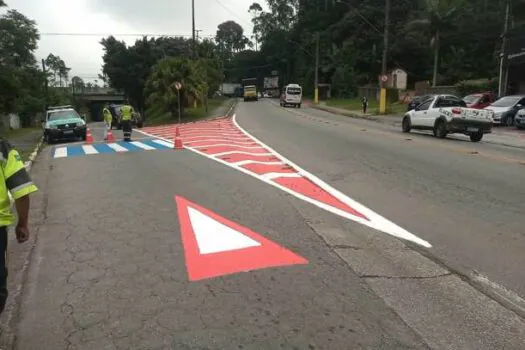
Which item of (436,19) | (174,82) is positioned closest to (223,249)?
(174,82)

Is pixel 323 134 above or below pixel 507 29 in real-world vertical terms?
below

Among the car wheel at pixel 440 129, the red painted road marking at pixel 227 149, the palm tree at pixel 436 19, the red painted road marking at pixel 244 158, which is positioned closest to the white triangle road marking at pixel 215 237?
the red painted road marking at pixel 244 158

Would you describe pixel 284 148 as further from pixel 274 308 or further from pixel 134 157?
pixel 274 308

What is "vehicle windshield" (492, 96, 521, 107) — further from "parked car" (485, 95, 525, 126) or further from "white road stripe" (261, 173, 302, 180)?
"white road stripe" (261, 173, 302, 180)

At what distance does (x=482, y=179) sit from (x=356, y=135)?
10.3 meters

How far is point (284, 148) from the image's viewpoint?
16.6 meters

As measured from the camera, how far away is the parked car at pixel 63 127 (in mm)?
23188

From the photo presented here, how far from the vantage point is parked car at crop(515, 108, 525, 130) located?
25.9 meters

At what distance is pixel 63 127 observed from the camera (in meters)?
23.3

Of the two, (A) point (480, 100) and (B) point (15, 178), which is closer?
(B) point (15, 178)

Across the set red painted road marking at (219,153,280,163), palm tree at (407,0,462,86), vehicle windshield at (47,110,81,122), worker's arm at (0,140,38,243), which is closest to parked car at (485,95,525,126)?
red painted road marking at (219,153,280,163)

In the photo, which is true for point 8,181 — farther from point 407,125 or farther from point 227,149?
point 407,125

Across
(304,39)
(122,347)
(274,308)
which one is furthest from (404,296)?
(304,39)

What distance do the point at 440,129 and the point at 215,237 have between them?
630 inches
